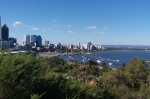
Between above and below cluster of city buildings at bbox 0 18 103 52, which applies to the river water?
below

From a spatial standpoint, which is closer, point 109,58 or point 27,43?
point 27,43

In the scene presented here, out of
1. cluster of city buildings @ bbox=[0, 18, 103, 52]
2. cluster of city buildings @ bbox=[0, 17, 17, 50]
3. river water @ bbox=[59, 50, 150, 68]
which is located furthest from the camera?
river water @ bbox=[59, 50, 150, 68]

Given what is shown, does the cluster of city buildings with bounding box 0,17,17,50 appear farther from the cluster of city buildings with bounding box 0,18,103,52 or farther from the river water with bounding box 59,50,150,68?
the river water with bounding box 59,50,150,68

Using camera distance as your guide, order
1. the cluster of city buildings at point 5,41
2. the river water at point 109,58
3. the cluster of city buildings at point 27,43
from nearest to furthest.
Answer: the cluster of city buildings at point 5,41
the cluster of city buildings at point 27,43
the river water at point 109,58

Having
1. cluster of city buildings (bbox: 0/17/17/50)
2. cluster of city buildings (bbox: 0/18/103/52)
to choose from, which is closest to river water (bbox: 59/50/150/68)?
cluster of city buildings (bbox: 0/18/103/52)

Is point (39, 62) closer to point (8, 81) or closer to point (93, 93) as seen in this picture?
point (8, 81)

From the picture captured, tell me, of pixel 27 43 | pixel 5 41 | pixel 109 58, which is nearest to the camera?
pixel 5 41

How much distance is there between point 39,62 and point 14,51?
698 millimetres

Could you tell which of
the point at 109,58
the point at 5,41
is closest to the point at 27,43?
the point at 109,58

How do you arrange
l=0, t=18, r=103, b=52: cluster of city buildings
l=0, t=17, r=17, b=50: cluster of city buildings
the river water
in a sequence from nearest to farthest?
l=0, t=17, r=17, b=50: cluster of city buildings → l=0, t=18, r=103, b=52: cluster of city buildings → the river water

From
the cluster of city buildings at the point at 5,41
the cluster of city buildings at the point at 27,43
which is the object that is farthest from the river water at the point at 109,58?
the cluster of city buildings at the point at 5,41

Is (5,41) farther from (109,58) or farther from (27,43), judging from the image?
(109,58)

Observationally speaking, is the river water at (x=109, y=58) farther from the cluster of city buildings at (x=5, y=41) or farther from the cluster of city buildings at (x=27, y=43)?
the cluster of city buildings at (x=5, y=41)

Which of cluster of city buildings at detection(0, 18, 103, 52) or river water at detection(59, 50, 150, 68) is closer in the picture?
cluster of city buildings at detection(0, 18, 103, 52)
